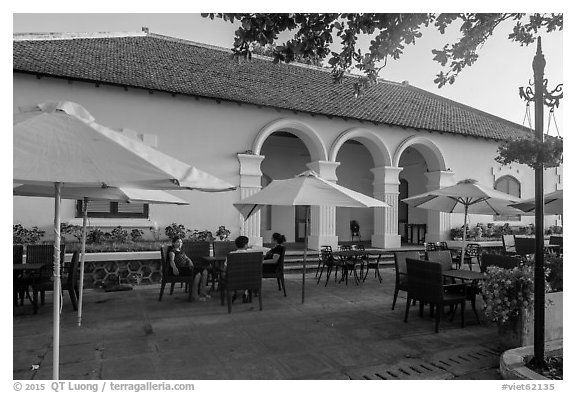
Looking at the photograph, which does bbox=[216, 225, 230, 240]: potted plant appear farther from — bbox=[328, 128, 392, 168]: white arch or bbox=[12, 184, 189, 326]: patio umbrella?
bbox=[12, 184, 189, 326]: patio umbrella

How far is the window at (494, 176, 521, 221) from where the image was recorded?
16.5 metres

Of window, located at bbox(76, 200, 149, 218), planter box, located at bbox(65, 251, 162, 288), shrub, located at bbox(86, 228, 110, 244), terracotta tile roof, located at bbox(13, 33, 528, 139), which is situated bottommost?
planter box, located at bbox(65, 251, 162, 288)

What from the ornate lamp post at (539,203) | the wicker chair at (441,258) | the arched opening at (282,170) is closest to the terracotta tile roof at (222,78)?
the arched opening at (282,170)

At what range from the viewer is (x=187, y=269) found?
760 cm

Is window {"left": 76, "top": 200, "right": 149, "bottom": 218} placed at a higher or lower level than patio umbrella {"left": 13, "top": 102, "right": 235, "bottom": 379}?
lower

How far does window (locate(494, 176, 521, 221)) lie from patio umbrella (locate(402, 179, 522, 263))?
675 centimetres

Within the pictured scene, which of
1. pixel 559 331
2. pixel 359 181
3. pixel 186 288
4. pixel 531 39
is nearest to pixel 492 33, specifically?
pixel 531 39

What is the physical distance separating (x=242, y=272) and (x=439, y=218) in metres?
10.7

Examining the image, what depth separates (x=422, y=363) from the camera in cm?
474

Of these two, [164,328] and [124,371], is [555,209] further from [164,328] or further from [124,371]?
[124,371]

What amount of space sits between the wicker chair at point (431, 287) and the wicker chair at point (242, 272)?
2.49 meters

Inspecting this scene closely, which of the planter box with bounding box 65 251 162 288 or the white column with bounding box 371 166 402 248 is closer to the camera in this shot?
the planter box with bounding box 65 251 162 288

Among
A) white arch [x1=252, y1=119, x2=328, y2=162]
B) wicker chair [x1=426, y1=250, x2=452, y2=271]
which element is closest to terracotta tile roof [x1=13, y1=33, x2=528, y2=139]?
white arch [x1=252, y1=119, x2=328, y2=162]

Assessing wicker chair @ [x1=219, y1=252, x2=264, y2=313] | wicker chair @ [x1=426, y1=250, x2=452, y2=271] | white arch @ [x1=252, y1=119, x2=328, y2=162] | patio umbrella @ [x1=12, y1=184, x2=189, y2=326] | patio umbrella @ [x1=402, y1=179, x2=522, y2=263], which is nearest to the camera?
patio umbrella @ [x1=12, y1=184, x2=189, y2=326]
